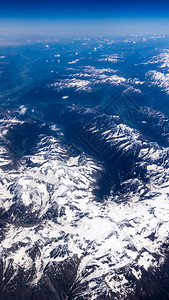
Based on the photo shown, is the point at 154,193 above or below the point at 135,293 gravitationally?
above

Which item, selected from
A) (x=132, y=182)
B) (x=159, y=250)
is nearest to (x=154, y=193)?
(x=132, y=182)

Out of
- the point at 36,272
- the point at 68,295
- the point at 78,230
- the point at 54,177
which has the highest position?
the point at 54,177

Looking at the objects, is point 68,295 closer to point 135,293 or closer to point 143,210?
point 135,293

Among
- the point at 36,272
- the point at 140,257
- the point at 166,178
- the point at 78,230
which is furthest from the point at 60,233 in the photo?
the point at 166,178

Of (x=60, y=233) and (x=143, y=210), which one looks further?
(x=143, y=210)

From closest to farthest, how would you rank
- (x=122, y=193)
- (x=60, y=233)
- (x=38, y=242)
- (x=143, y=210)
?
(x=38, y=242) < (x=60, y=233) < (x=143, y=210) < (x=122, y=193)

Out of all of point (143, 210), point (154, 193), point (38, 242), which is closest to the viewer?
point (38, 242)

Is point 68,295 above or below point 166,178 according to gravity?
below

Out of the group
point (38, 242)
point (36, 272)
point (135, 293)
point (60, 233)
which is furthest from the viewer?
point (60, 233)

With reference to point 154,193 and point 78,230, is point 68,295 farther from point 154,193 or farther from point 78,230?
point 154,193
